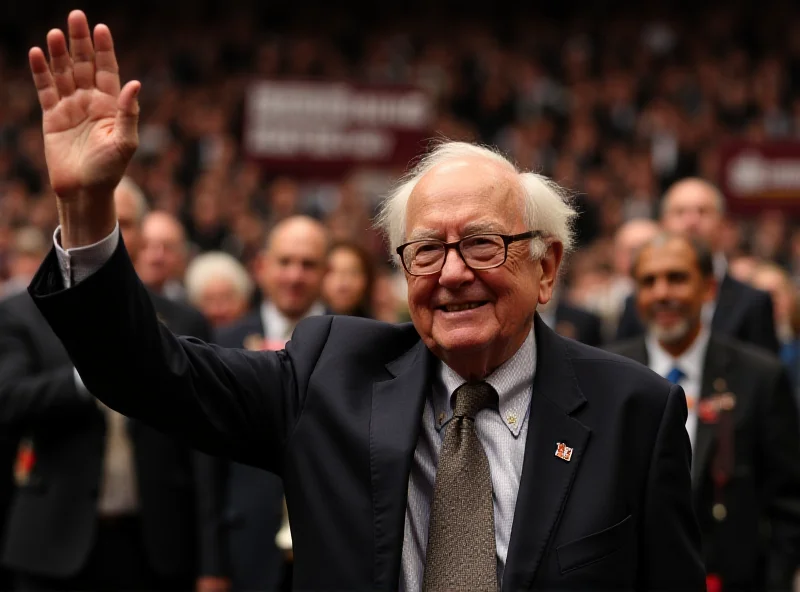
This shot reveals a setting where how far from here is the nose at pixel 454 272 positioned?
117 inches

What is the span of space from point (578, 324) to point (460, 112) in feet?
32.4

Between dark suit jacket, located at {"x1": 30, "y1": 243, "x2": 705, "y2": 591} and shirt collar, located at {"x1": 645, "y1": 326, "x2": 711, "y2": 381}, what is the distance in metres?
2.18

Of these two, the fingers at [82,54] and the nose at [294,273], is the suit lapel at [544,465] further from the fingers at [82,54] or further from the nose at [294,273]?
the nose at [294,273]

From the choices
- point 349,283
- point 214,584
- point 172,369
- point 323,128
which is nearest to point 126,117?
point 172,369

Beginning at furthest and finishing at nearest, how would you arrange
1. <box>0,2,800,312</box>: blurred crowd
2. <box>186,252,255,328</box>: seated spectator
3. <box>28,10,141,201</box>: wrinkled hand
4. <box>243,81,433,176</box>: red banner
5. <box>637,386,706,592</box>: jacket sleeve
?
<box>0,2,800,312</box>: blurred crowd < <box>243,81,433,176</box>: red banner < <box>186,252,255,328</box>: seated spectator < <box>637,386,706,592</box>: jacket sleeve < <box>28,10,141,201</box>: wrinkled hand

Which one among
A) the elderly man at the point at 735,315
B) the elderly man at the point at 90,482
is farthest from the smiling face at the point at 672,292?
the elderly man at the point at 90,482

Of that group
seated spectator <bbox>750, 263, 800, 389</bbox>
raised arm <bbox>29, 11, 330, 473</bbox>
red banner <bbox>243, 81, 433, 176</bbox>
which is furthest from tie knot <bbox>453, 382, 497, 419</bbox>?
seated spectator <bbox>750, 263, 800, 389</bbox>

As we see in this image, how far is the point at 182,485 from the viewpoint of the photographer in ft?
18.4

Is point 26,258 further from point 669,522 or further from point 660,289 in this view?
point 669,522

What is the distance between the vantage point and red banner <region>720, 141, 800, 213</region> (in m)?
9.83

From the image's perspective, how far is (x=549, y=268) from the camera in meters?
3.27

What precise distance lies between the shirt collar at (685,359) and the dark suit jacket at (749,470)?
0.23 ft

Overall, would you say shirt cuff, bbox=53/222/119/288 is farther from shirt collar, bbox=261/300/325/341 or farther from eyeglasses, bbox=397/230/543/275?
shirt collar, bbox=261/300/325/341

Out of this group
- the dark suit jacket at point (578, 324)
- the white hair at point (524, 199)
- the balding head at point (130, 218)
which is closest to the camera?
the white hair at point (524, 199)
